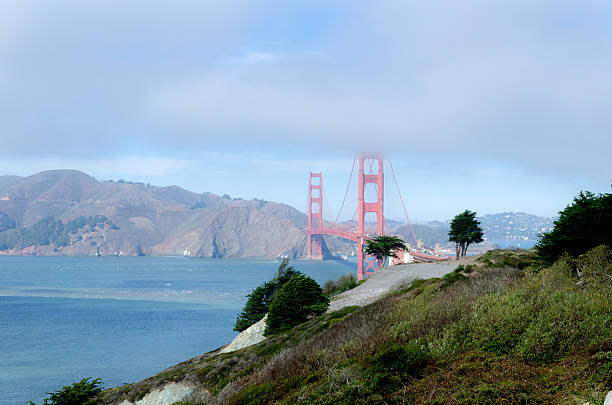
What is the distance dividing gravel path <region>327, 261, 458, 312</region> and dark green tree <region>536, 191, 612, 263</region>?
32.2 feet

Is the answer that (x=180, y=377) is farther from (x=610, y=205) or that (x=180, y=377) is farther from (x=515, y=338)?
(x=610, y=205)

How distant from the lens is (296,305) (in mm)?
23516

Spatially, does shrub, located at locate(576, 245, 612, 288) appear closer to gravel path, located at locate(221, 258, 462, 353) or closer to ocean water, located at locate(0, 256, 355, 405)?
gravel path, located at locate(221, 258, 462, 353)

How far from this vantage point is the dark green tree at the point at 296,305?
2322 centimetres

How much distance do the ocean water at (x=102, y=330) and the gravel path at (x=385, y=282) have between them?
52.1ft

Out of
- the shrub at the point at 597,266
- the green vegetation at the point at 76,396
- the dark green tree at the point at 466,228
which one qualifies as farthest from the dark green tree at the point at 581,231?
the dark green tree at the point at 466,228

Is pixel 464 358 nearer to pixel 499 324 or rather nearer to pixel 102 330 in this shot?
pixel 499 324

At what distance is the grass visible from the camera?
22.6 feet

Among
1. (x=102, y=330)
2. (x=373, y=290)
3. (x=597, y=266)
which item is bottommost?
(x=102, y=330)

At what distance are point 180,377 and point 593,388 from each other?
40.1 feet

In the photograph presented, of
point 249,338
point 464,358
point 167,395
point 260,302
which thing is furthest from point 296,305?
point 464,358

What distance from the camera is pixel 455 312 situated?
9992mm

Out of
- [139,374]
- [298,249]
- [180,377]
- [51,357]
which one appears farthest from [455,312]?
[298,249]

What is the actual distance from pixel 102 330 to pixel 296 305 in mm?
36101
